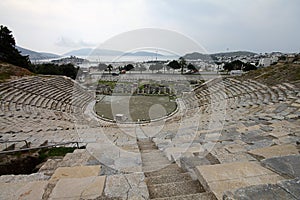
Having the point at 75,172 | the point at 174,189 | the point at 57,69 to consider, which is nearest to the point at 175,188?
the point at 174,189

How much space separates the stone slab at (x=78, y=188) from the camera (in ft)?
5.23

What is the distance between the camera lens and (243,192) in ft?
4.07

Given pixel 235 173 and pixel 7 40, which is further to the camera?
pixel 7 40

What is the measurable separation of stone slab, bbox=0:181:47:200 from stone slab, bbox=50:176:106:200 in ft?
0.49

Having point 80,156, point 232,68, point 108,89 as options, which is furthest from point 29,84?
point 232,68

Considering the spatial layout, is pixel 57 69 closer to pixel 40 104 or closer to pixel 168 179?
pixel 40 104

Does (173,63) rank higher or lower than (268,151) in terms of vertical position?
higher

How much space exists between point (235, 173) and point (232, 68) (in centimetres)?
4900

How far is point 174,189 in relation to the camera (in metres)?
A: 1.77

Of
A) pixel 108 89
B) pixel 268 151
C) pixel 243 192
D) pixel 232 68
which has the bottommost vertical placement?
pixel 108 89

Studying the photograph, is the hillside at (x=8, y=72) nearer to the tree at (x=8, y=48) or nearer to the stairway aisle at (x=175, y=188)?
the tree at (x=8, y=48)

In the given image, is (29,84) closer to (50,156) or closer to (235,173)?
(50,156)

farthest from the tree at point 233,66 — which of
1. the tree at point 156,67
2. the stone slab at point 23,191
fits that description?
the stone slab at point 23,191

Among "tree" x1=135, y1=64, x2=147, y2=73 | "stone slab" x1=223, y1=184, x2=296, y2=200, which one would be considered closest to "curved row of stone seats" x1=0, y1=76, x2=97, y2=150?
"stone slab" x1=223, y1=184, x2=296, y2=200
